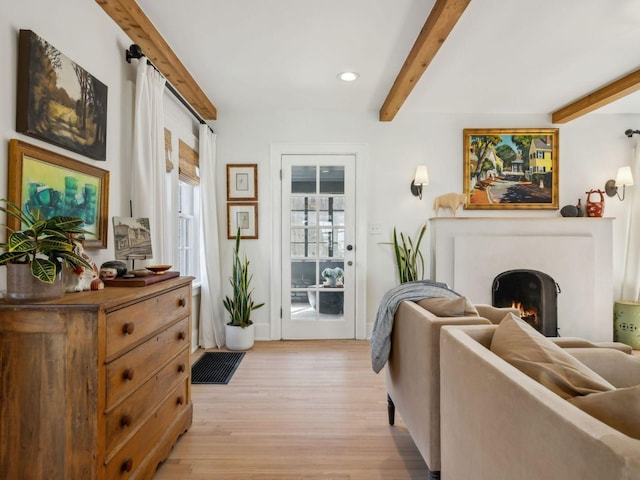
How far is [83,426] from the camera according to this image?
3.98 ft

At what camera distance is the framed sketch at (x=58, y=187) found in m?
1.43

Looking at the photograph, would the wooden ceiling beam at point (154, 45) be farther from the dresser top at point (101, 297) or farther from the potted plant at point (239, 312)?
the dresser top at point (101, 297)

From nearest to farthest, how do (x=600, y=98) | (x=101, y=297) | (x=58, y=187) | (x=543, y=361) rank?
(x=543, y=361), (x=101, y=297), (x=58, y=187), (x=600, y=98)

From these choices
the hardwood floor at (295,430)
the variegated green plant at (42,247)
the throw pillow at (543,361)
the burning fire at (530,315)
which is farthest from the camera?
the burning fire at (530,315)

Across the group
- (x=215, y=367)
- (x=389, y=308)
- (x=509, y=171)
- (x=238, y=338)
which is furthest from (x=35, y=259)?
(x=509, y=171)

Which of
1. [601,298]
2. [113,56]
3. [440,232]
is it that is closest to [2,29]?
[113,56]

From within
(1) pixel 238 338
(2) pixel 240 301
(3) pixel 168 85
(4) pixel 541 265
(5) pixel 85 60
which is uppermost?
(3) pixel 168 85

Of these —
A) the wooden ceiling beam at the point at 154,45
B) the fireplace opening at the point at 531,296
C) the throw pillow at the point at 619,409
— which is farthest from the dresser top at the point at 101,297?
the fireplace opening at the point at 531,296

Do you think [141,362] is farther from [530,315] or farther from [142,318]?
[530,315]

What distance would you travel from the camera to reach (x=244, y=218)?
3.93 meters

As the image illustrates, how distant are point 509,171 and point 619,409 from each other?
3.62 metres

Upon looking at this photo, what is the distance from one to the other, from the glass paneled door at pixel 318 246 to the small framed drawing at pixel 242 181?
1.02ft

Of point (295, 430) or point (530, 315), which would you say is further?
point (530, 315)

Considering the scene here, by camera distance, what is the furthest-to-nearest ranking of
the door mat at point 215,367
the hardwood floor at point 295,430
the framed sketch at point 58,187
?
1. the door mat at point 215,367
2. the hardwood floor at point 295,430
3. the framed sketch at point 58,187
